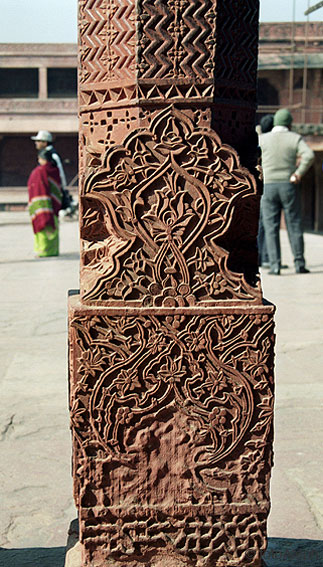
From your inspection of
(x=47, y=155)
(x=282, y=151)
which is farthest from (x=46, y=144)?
(x=282, y=151)

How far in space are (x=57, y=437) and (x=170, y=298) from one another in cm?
131

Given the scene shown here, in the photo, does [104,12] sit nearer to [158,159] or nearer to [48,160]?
[158,159]

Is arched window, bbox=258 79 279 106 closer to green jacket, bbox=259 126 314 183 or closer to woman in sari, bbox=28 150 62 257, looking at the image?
woman in sari, bbox=28 150 62 257

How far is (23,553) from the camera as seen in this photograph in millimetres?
1920

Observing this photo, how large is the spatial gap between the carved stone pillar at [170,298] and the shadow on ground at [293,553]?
0.19 meters

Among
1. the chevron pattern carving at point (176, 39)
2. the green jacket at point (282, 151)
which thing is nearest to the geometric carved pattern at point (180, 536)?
the chevron pattern carving at point (176, 39)

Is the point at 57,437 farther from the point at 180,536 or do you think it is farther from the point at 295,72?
the point at 295,72

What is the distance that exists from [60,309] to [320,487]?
3.29 meters

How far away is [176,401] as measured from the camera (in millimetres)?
1628

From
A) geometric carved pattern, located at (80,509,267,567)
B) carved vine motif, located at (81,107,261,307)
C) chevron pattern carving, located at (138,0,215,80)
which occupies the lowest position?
geometric carved pattern, located at (80,509,267,567)

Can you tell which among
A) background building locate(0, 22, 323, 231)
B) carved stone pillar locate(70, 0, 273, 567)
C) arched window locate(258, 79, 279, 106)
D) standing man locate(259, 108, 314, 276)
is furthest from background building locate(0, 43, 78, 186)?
carved stone pillar locate(70, 0, 273, 567)

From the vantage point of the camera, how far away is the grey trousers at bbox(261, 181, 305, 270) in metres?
7.19

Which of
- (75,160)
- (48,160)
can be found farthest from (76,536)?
(75,160)

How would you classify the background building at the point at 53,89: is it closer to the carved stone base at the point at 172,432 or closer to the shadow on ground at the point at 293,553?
the shadow on ground at the point at 293,553
